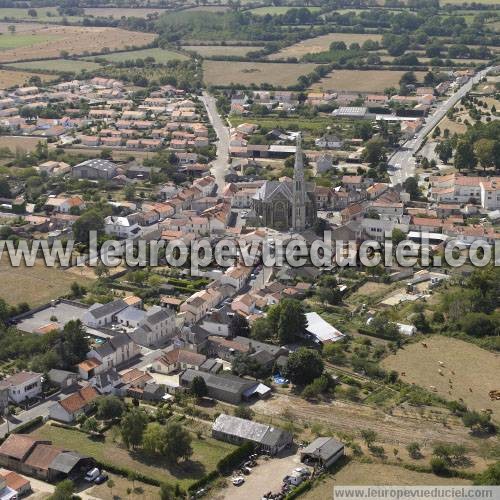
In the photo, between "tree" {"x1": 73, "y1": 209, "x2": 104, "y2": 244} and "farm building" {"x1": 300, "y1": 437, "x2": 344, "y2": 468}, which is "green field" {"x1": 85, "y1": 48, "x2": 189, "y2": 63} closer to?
"tree" {"x1": 73, "y1": 209, "x2": 104, "y2": 244}

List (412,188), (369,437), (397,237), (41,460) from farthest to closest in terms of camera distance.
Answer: (412,188), (397,237), (369,437), (41,460)

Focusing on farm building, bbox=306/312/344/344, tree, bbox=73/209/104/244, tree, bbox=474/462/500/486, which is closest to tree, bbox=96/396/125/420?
farm building, bbox=306/312/344/344

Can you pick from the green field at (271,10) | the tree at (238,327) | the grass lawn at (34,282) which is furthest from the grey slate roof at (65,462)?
the green field at (271,10)

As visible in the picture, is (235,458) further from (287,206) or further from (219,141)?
(219,141)

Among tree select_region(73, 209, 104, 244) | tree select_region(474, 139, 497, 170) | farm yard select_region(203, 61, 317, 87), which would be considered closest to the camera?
tree select_region(73, 209, 104, 244)

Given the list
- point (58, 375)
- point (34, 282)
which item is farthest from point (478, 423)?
point (34, 282)

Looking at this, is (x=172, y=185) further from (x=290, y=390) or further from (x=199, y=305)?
(x=290, y=390)
